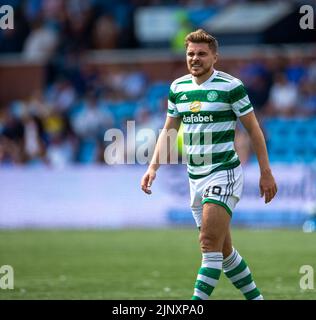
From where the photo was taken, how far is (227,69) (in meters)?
24.7

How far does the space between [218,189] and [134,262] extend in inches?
235

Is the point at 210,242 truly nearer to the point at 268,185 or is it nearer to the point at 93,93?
the point at 268,185

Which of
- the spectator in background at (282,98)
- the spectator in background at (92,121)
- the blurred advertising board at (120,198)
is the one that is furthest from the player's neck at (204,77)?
the spectator in background at (92,121)

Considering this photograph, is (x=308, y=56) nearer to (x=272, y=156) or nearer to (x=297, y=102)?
(x=297, y=102)

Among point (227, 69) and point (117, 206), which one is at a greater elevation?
point (227, 69)

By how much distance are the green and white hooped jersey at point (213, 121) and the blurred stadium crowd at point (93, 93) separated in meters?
11.8

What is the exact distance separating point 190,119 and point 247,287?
1692mm

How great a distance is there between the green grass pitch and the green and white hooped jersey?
76.5 inches

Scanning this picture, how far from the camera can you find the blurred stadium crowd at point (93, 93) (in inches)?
896

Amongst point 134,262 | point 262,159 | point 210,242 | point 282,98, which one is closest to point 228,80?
point 262,159

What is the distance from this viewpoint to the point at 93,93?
82.1 ft

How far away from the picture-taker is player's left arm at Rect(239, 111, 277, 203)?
30.8 ft

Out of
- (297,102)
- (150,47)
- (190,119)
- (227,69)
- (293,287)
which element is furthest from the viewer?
(150,47)

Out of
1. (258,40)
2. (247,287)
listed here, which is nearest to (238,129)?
(258,40)
